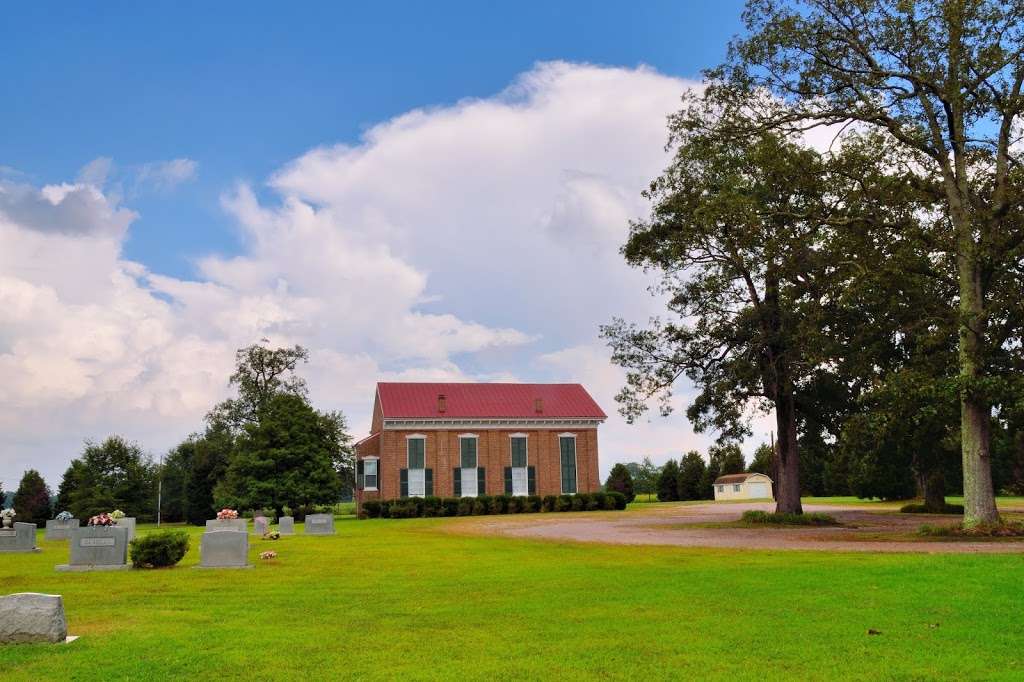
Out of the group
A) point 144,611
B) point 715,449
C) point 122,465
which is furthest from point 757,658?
point 122,465

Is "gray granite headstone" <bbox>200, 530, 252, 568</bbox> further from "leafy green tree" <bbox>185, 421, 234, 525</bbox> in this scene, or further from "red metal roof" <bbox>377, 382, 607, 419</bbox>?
"leafy green tree" <bbox>185, 421, 234, 525</bbox>

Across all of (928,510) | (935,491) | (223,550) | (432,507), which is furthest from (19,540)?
(935,491)

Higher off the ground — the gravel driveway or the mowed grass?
the mowed grass

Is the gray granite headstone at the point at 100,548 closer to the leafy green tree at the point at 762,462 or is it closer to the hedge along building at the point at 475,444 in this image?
the hedge along building at the point at 475,444

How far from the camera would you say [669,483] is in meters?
86.1

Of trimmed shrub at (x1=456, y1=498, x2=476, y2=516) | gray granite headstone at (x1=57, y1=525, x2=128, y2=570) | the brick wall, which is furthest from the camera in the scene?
the brick wall

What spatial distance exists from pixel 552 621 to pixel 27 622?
581cm

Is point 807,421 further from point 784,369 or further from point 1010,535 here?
point 1010,535

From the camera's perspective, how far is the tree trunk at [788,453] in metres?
35.8

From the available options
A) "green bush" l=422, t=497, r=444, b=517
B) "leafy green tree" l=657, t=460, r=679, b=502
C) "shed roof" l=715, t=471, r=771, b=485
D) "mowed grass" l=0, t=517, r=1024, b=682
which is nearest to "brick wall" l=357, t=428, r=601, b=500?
"green bush" l=422, t=497, r=444, b=517

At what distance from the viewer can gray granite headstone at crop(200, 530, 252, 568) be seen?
18422 millimetres

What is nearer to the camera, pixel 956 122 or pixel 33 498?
pixel 956 122

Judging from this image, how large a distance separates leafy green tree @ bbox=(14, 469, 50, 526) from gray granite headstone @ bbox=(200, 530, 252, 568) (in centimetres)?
5818

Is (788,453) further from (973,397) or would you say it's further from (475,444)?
(475,444)
